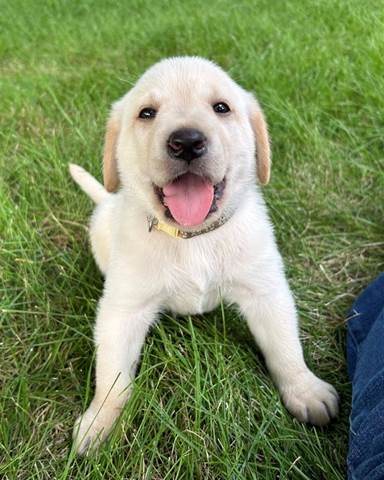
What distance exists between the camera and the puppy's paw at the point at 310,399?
2.22 metres

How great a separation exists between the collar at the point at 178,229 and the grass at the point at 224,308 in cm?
42

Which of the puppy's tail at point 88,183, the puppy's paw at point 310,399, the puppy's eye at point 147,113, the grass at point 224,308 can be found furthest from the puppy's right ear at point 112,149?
the puppy's paw at point 310,399

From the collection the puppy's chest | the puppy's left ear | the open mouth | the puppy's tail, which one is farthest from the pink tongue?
the puppy's tail

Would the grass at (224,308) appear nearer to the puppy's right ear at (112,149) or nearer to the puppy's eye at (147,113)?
the puppy's right ear at (112,149)

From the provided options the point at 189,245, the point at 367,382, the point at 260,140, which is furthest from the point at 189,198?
the point at 367,382

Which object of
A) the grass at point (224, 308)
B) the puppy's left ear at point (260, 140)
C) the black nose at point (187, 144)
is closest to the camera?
the black nose at point (187, 144)

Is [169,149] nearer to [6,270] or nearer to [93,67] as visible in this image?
[6,270]

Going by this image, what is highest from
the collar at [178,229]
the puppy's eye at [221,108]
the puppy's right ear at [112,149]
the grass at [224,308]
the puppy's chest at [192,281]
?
the puppy's eye at [221,108]

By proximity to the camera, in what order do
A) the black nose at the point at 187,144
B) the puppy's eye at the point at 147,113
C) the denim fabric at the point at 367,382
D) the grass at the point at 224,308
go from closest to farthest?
the denim fabric at the point at 367,382
the black nose at the point at 187,144
the grass at the point at 224,308
the puppy's eye at the point at 147,113

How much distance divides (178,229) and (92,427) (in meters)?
0.84

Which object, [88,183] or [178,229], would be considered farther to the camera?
[88,183]

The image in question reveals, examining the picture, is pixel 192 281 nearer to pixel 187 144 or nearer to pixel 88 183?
pixel 187 144

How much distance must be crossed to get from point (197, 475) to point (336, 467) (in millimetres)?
513

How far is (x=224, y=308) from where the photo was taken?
103 inches
